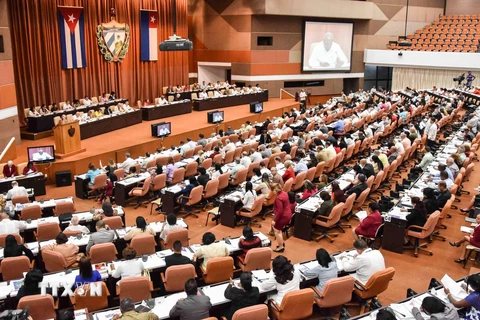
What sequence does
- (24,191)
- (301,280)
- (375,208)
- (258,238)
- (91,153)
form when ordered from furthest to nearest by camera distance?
(91,153) → (24,191) → (375,208) → (258,238) → (301,280)

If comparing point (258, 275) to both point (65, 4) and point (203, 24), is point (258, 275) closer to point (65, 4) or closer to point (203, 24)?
point (65, 4)

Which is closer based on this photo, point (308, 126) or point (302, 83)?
point (308, 126)

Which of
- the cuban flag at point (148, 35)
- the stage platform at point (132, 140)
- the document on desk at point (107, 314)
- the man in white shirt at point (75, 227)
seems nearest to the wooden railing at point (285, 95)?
the stage platform at point (132, 140)

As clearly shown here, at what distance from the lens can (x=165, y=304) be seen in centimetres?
567

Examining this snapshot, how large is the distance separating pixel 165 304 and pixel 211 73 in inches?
954

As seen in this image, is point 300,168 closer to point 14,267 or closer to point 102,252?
Result: point 102,252

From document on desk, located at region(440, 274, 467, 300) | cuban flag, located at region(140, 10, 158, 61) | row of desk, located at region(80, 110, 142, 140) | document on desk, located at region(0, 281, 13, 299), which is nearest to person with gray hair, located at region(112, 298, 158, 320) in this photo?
document on desk, located at region(0, 281, 13, 299)

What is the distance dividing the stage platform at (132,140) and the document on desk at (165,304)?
9.10m

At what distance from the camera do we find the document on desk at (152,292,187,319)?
5.45 m

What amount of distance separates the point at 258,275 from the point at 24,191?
6503 millimetres

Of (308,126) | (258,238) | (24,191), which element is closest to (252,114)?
(308,126)

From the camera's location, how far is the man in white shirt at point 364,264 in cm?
636

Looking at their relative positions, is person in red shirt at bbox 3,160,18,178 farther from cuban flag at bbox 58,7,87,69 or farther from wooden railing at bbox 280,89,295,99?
wooden railing at bbox 280,89,295,99

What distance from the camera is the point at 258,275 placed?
636 centimetres
